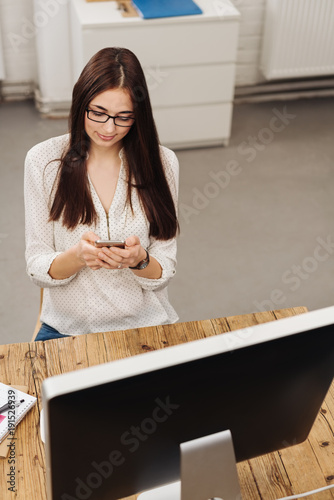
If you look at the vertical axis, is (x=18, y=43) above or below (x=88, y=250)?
below

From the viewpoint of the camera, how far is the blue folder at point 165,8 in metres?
3.62

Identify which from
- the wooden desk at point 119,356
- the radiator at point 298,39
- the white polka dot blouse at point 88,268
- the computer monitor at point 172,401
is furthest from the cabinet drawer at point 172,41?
the computer monitor at point 172,401

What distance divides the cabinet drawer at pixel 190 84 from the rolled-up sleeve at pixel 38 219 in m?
2.09

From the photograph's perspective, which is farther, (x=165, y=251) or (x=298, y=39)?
(x=298, y=39)

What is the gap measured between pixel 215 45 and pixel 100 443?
3120mm

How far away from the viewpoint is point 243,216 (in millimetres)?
3711

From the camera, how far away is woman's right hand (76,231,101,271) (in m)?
1.74

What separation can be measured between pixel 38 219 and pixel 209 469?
0.94 metres

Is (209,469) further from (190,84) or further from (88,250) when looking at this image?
(190,84)

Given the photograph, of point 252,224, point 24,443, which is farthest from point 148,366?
point 252,224

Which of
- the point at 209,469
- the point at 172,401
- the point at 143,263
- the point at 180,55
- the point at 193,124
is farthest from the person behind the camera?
the point at 193,124

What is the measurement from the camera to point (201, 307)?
3.14 metres

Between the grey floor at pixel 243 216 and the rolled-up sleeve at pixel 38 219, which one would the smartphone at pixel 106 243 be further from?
the grey floor at pixel 243 216

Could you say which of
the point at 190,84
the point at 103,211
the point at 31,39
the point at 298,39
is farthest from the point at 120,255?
the point at 298,39
